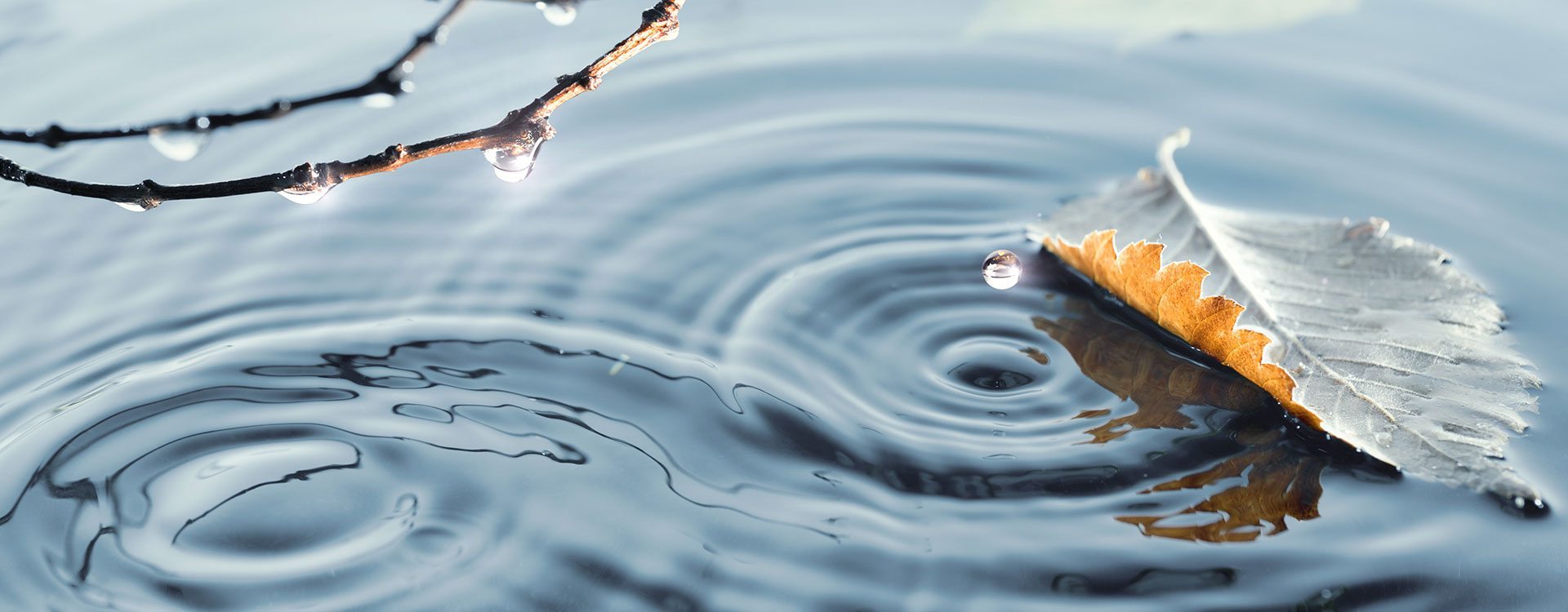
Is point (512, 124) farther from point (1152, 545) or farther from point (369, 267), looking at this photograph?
point (369, 267)

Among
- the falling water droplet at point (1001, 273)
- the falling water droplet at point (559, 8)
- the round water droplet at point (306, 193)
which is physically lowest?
the round water droplet at point (306, 193)

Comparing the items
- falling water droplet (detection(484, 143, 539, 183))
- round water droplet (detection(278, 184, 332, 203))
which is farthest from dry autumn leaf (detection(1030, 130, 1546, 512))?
round water droplet (detection(278, 184, 332, 203))

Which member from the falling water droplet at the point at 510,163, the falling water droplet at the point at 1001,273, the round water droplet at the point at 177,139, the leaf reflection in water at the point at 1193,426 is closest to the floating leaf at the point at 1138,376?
the leaf reflection in water at the point at 1193,426

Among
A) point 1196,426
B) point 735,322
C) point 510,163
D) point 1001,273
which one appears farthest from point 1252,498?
point 510,163

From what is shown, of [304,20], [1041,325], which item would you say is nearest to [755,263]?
[1041,325]

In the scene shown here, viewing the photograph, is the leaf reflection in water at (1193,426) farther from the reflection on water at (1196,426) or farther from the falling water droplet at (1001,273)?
the falling water droplet at (1001,273)

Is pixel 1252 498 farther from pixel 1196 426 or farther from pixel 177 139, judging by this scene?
pixel 177 139
